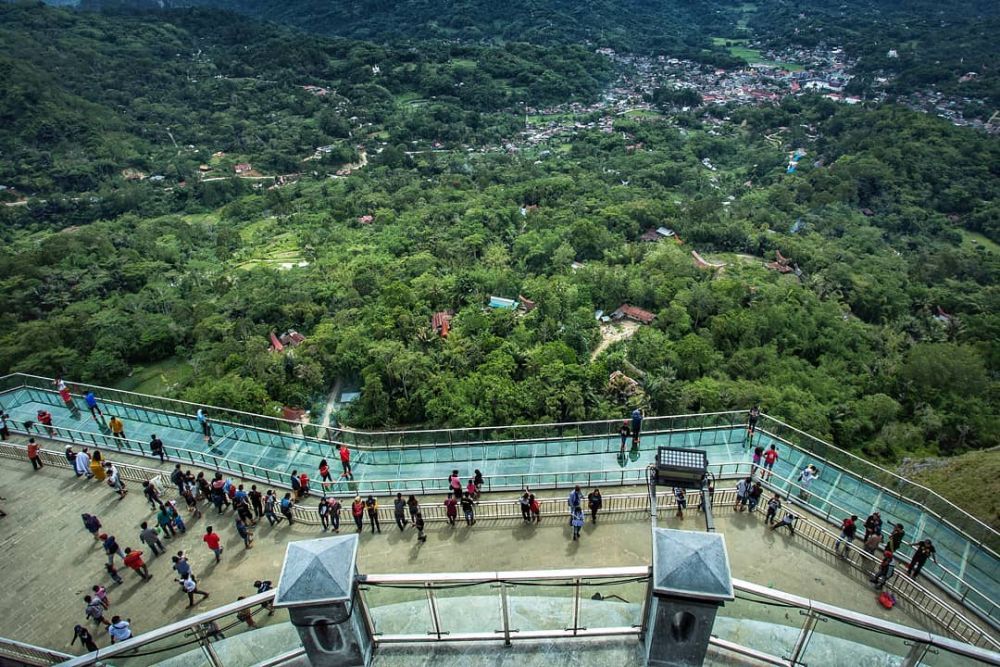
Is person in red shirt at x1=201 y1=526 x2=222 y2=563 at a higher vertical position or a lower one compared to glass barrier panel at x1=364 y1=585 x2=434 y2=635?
lower

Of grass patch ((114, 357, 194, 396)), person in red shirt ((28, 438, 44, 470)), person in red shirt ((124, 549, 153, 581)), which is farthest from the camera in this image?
grass patch ((114, 357, 194, 396))

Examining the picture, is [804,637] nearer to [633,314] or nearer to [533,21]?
[633,314]

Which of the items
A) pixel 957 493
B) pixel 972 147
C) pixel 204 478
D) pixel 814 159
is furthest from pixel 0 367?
pixel 972 147

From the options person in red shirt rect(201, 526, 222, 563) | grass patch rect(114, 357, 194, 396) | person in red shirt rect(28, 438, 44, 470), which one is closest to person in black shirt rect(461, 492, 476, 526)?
person in red shirt rect(201, 526, 222, 563)

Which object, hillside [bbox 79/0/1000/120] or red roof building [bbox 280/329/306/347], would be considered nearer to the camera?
red roof building [bbox 280/329/306/347]

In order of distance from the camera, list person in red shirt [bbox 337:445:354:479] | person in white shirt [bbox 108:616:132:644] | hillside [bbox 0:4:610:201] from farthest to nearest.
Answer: hillside [bbox 0:4:610:201] < person in red shirt [bbox 337:445:354:479] < person in white shirt [bbox 108:616:132:644]

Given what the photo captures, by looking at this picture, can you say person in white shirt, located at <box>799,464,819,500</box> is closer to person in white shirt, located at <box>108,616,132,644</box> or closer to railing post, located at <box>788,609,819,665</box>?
railing post, located at <box>788,609,819,665</box>

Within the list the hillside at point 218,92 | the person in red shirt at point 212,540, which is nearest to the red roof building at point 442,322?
the person in red shirt at point 212,540
